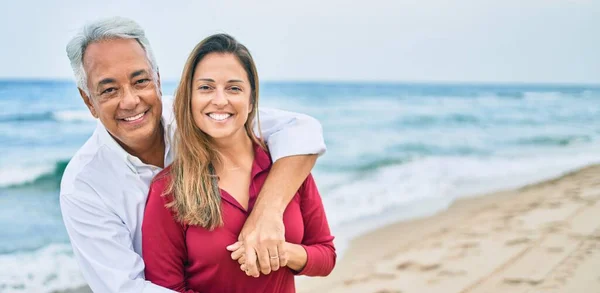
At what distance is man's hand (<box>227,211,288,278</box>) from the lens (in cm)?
240

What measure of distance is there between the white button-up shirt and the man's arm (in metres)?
0.02

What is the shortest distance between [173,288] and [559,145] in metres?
13.8

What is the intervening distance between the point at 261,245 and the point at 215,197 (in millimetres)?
274

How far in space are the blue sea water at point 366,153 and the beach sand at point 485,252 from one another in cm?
98

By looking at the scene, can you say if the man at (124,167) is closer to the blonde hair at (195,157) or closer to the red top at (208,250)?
the red top at (208,250)

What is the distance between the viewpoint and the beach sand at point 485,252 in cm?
494

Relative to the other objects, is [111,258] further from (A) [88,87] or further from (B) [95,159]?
(A) [88,87]

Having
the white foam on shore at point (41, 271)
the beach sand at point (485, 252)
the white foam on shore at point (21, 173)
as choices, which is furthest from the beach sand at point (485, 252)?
the white foam on shore at point (21, 173)

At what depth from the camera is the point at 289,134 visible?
289cm

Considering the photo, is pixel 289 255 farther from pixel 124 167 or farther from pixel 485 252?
pixel 485 252

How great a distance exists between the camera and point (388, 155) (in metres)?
13.8

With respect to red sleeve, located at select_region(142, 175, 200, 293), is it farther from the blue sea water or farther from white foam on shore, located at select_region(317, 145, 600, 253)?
white foam on shore, located at select_region(317, 145, 600, 253)

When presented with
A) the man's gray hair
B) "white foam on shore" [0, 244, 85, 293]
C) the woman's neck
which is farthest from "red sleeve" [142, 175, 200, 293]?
"white foam on shore" [0, 244, 85, 293]

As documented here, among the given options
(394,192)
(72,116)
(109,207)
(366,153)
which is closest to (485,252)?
(394,192)
